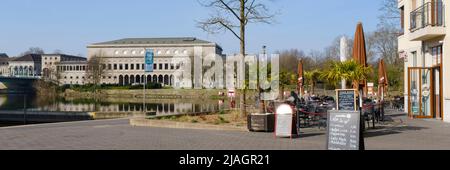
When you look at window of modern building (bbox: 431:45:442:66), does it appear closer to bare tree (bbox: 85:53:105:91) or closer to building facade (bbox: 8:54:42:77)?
bare tree (bbox: 85:53:105:91)

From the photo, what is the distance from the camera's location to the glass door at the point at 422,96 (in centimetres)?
2059

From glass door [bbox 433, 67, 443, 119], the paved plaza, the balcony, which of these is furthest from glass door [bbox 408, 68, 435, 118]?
the paved plaza

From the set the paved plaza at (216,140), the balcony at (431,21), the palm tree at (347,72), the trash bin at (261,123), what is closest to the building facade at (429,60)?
the balcony at (431,21)

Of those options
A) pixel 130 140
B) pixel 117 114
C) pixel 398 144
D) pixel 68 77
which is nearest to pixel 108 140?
pixel 130 140

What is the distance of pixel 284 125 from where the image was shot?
44.8 ft

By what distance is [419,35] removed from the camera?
19.8 m

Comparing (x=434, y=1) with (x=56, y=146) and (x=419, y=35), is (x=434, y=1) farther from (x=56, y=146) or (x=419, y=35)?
(x=56, y=146)

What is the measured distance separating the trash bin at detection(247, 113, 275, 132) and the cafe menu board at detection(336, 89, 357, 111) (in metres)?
2.58

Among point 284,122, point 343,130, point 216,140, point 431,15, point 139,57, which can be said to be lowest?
point 216,140

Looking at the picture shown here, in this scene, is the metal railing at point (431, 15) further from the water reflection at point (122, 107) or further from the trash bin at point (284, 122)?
the water reflection at point (122, 107)

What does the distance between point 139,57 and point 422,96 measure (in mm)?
123456

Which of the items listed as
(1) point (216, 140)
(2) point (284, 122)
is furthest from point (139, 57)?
(1) point (216, 140)

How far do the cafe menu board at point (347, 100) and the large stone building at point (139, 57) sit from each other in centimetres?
11856

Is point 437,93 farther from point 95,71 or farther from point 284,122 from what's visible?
point 95,71
